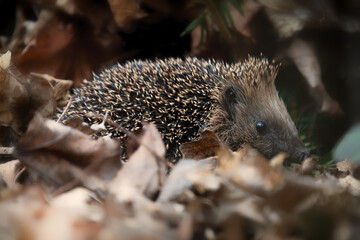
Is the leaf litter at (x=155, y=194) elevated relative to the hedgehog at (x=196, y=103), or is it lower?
elevated

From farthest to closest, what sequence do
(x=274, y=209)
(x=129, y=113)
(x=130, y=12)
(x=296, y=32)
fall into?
1. (x=130, y=12)
2. (x=296, y=32)
3. (x=129, y=113)
4. (x=274, y=209)

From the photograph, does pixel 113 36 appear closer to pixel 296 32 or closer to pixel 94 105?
pixel 94 105

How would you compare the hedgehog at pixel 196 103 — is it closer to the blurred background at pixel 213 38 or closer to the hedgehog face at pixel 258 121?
the hedgehog face at pixel 258 121

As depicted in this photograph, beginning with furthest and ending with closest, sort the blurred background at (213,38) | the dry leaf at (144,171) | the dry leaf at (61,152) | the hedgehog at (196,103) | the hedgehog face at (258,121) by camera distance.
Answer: the hedgehog face at (258,121) → the hedgehog at (196,103) → the blurred background at (213,38) → the dry leaf at (61,152) → the dry leaf at (144,171)


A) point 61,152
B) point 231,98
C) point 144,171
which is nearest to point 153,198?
point 144,171

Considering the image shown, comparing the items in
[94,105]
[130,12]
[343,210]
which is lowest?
[94,105]

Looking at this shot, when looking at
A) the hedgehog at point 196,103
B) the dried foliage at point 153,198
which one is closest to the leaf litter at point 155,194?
the dried foliage at point 153,198

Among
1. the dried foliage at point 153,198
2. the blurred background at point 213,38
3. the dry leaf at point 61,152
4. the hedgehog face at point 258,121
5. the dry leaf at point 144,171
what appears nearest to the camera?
the dried foliage at point 153,198

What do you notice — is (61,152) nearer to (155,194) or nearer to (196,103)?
(155,194)

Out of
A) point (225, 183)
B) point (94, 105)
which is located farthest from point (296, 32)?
point (225, 183)
